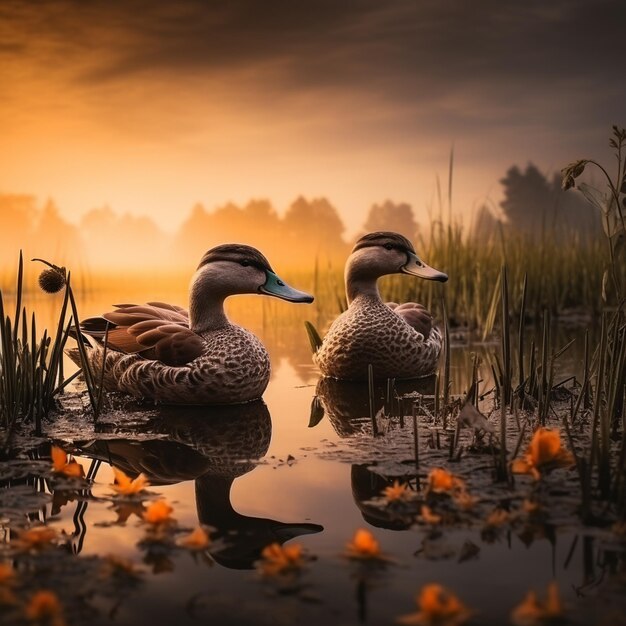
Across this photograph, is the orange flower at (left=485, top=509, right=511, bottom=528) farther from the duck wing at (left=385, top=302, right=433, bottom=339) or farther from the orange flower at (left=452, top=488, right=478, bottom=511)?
the duck wing at (left=385, top=302, right=433, bottom=339)

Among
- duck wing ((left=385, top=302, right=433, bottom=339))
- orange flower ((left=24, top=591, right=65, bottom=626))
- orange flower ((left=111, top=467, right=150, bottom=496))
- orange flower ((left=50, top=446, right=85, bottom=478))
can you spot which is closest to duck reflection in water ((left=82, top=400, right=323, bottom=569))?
orange flower ((left=111, top=467, right=150, bottom=496))

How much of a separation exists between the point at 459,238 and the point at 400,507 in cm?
926

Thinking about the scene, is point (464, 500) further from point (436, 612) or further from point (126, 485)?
point (126, 485)

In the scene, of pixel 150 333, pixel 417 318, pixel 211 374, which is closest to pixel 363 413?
pixel 211 374

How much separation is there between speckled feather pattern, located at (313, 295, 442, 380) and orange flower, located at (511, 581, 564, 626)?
15.3ft

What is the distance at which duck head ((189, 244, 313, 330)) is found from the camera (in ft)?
20.3

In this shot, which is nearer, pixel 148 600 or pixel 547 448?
pixel 148 600

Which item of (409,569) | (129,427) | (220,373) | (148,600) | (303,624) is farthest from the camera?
(220,373)

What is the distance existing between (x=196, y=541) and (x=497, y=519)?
1.16 meters

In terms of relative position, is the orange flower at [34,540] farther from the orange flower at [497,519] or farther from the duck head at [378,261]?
the duck head at [378,261]

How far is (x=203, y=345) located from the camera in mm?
6027

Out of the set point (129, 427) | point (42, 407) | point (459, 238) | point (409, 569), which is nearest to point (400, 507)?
point (409, 569)

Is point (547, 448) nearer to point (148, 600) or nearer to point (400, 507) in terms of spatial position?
point (400, 507)

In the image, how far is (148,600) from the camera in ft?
8.75
